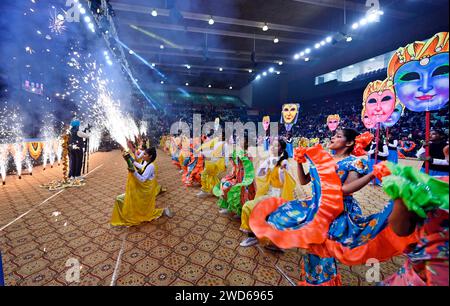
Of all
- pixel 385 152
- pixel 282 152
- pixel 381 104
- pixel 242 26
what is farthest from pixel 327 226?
pixel 242 26

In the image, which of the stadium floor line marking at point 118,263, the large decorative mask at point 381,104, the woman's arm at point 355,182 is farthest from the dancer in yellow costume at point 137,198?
the large decorative mask at point 381,104

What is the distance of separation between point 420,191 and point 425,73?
79cm

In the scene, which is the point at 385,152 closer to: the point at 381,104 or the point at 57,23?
the point at 381,104

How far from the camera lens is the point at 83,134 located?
17.6ft

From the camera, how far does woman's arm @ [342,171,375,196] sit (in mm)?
1242

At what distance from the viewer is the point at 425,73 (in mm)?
1144

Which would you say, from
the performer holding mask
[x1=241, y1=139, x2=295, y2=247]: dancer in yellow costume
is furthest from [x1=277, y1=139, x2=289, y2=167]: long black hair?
the performer holding mask

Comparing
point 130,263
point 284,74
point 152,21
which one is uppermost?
point 284,74

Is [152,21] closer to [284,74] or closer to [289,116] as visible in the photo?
[289,116]

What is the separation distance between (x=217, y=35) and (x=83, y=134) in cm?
788

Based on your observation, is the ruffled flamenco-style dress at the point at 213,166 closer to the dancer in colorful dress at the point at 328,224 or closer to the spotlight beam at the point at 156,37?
the dancer in colorful dress at the point at 328,224

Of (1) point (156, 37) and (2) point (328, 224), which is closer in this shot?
(2) point (328, 224)
